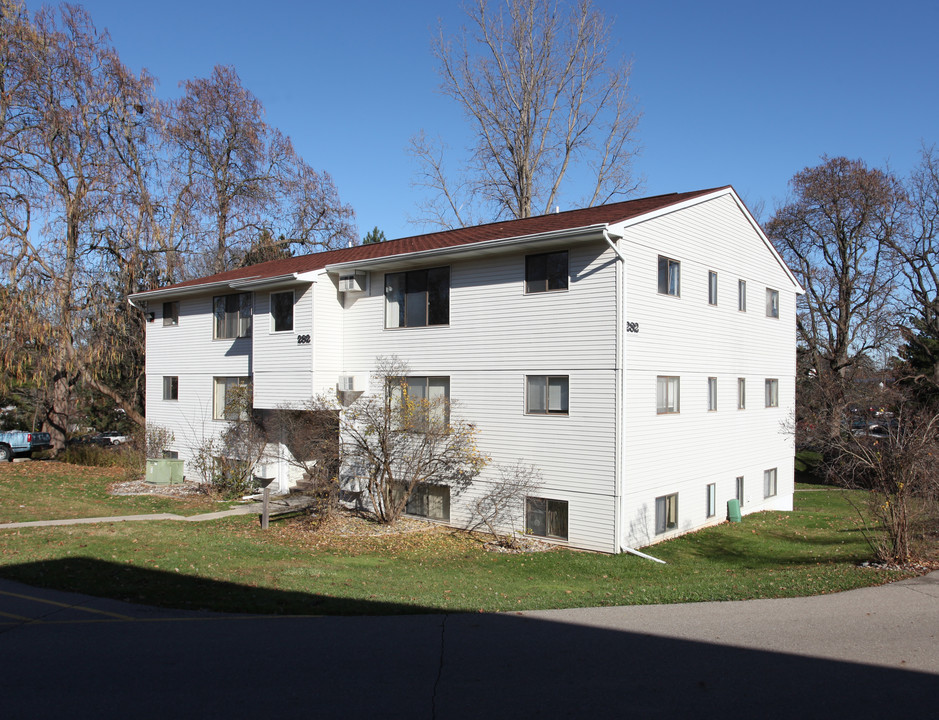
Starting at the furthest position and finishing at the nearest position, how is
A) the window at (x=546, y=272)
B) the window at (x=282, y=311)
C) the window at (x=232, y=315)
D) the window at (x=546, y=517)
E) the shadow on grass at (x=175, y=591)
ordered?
the window at (x=232, y=315) → the window at (x=282, y=311) → the window at (x=546, y=272) → the window at (x=546, y=517) → the shadow on grass at (x=175, y=591)

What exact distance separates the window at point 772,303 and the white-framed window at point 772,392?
6.58ft

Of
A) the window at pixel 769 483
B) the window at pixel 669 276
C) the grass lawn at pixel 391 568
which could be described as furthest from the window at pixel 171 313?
the window at pixel 769 483

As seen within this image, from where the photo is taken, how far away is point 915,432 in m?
11.4

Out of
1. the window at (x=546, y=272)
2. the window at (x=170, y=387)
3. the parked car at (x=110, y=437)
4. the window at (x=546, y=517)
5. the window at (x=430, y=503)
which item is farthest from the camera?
the parked car at (x=110, y=437)

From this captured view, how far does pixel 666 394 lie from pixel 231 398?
13.0m

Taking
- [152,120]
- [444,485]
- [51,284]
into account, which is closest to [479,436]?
[444,485]

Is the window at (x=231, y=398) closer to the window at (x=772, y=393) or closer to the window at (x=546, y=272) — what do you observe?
the window at (x=546, y=272)

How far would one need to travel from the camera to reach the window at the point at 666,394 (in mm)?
15516

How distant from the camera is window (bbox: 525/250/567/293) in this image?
49.3 feet

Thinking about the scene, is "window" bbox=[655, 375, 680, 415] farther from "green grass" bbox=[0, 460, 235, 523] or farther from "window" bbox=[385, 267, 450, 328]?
"green grass" bbox=[0, 460, 235, 523]

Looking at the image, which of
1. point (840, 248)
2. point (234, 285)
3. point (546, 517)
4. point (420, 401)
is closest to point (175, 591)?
point (546, 517)

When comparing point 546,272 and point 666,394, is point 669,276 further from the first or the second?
point 546,272

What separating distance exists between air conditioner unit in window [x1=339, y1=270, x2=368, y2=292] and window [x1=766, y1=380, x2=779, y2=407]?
1222 cm

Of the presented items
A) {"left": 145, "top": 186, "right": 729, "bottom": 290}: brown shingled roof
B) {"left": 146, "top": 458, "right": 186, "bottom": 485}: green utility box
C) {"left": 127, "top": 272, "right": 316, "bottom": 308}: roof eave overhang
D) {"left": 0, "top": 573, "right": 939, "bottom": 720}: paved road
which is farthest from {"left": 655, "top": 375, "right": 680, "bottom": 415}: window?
{"left": 146, "top": 458, "right": 186, "bottom": 485}: green utility box
